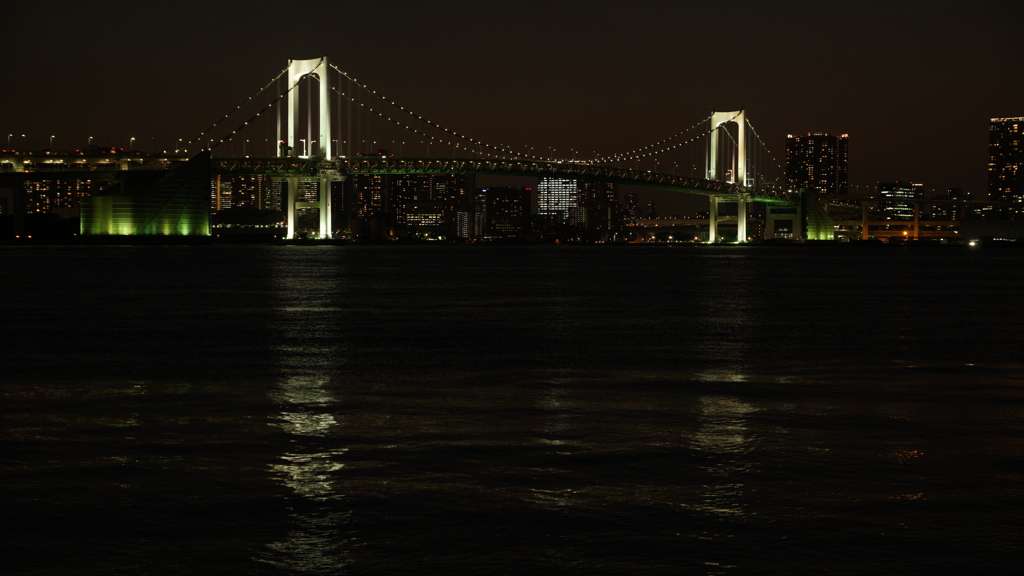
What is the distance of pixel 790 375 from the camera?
10758 mm

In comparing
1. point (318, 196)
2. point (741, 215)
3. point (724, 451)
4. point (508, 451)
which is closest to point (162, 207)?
point (318, 196)

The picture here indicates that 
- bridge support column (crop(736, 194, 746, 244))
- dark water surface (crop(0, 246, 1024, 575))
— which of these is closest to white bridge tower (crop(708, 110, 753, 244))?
bridge support column (crop(736, 194, 746, 244))

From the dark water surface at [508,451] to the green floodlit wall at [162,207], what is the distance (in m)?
65.4

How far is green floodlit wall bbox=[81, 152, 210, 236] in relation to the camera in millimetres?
78375

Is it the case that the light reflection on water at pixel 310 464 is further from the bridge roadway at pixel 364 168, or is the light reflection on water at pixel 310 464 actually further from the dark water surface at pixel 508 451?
the bridge roadway at pixel 364 168

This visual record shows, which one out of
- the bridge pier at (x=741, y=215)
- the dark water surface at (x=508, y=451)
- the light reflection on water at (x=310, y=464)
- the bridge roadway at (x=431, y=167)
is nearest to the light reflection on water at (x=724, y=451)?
the dark water surface at (x=508, y=451)

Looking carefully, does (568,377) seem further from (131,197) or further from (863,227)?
(863,227)

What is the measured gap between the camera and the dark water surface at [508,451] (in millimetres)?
4617

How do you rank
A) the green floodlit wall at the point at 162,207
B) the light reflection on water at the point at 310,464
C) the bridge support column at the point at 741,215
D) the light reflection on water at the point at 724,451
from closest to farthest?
the light reflection on water at the point at 310,464 < the light reflection on water at the point at 724,451 < the green floodlit wall at the point at 162,207 < the bridge support column at the point at 741,215

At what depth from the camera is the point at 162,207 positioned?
78812 mm

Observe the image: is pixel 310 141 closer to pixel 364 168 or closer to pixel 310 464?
pixel 364 168

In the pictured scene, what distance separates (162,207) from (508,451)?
249ft

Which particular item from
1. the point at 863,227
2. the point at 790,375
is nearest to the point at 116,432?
the point at 790,375

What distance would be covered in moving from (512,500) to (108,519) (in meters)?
1.73
